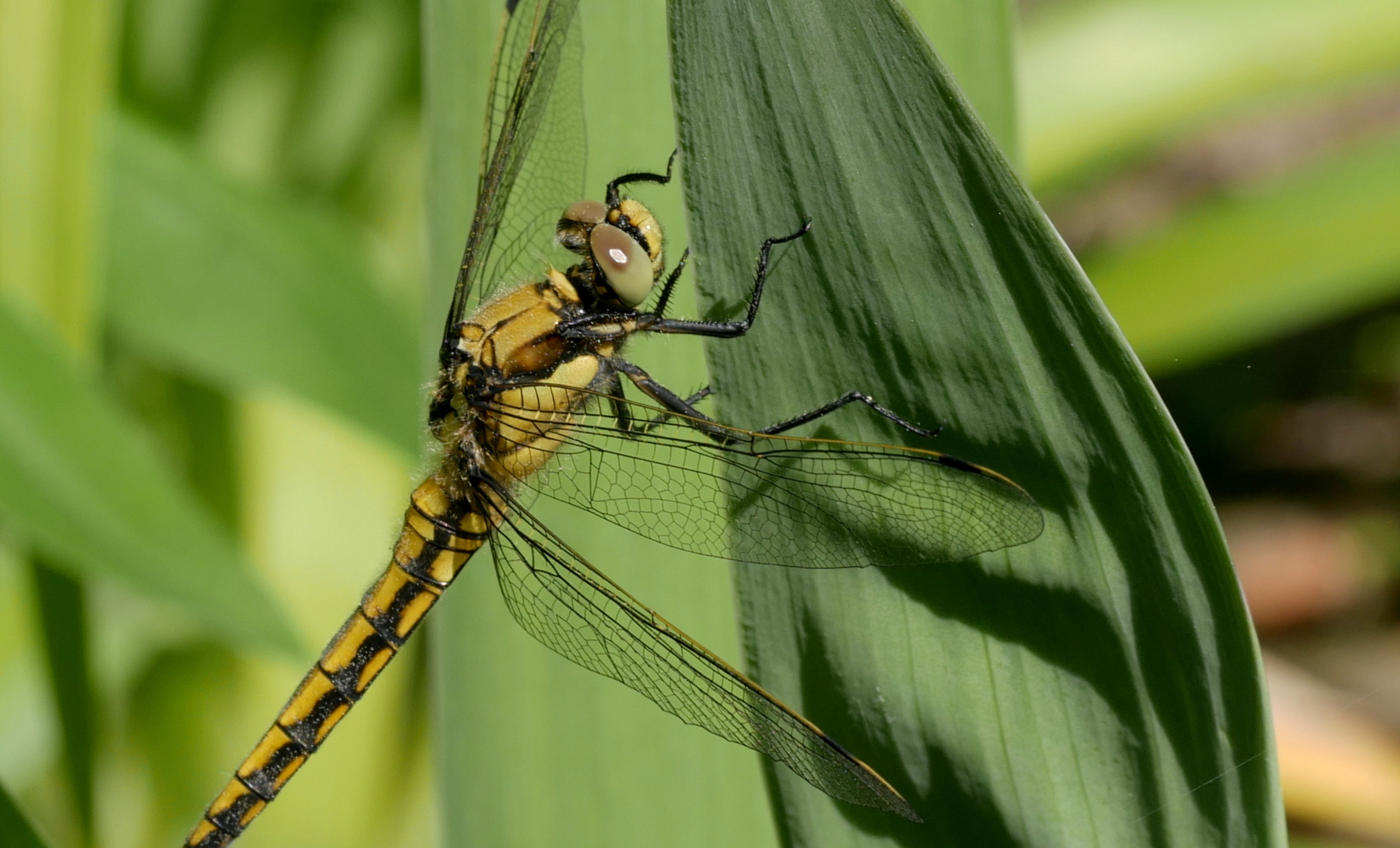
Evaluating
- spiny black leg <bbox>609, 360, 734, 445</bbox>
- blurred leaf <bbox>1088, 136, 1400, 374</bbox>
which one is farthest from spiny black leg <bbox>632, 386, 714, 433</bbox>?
blurred leaf <bbox>1088, 136, 1400, 374</bbox>

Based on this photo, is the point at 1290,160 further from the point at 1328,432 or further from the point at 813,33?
the point at 813,33

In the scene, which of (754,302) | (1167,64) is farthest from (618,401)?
A: (1167,64)

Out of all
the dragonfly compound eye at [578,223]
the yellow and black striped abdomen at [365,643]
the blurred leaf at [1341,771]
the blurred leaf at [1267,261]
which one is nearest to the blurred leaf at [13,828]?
the yellow and black striped abdomen at [365,643]

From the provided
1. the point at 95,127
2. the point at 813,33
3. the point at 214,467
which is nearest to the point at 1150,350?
the point at 813,33

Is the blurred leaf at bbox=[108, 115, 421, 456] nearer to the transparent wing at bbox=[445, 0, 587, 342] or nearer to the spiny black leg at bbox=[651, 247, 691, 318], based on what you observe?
the transparent wing at bbox=[445, 0, 587, 342]

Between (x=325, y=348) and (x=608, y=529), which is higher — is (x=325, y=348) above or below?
above

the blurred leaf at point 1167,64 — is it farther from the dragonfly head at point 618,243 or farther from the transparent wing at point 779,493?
the transparent wing at point 779,493
